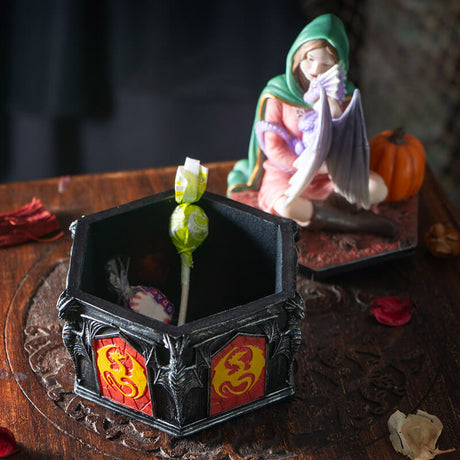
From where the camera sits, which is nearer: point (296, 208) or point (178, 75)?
point (296, 208)

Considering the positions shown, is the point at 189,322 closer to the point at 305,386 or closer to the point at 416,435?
the point at 305,386

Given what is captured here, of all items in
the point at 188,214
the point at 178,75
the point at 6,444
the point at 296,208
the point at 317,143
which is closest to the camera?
Result: the point at 6,444

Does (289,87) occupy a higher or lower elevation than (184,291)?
higher

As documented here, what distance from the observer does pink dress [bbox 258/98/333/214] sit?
1.22 meters

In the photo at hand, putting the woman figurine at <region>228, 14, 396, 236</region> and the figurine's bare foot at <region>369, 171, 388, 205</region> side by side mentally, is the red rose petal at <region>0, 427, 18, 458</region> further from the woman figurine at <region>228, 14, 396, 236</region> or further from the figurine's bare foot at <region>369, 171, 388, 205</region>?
the figurine's bare foot at <region>369, 171, 388, 205</region>

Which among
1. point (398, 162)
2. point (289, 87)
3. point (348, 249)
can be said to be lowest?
point (348, 249)

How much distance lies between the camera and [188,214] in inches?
39.2

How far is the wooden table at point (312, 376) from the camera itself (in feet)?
3.00

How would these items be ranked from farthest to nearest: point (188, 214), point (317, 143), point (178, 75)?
point (178, 75) < point (317, 143) < point (188, 214)

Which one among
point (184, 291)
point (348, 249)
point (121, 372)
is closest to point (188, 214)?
point (184, 291)

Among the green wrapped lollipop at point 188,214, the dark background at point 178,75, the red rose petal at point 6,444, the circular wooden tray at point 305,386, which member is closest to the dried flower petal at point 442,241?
the circular wooden tray at point 305,386

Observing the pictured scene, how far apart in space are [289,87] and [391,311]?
0.43m

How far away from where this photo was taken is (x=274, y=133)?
1232 mm

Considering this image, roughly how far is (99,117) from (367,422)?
1550 mm
